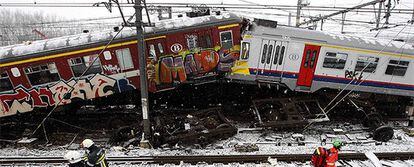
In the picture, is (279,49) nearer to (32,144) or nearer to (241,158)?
(241,158)

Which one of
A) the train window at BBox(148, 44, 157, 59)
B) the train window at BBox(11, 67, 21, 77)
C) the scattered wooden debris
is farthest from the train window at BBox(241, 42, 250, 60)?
the train window at BBox(11, 67, 21, 77)

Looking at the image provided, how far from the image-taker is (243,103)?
43.5 feet

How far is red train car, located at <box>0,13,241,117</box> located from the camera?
35.7 feet

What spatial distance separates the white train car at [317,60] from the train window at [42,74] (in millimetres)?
6290

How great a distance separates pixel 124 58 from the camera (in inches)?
448

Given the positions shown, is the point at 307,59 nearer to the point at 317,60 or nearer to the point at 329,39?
the point at 317,60

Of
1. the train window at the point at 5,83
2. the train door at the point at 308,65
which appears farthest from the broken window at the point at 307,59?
the train window at the point at 5,83

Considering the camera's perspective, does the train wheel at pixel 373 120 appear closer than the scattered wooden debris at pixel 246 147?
No

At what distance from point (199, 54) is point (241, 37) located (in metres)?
1.70

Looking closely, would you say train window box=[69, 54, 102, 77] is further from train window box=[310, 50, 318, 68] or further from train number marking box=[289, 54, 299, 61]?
train window box=[310, 50, 318, 68]

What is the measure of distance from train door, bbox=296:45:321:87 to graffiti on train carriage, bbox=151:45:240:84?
2.54 metres

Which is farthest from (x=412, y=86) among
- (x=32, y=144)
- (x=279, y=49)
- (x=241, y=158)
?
(x=32, y=144)

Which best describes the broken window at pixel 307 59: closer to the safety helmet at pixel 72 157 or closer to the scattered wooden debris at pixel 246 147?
the scattered wooden debris at pixel 246 147

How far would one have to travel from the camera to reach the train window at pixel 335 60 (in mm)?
11969
